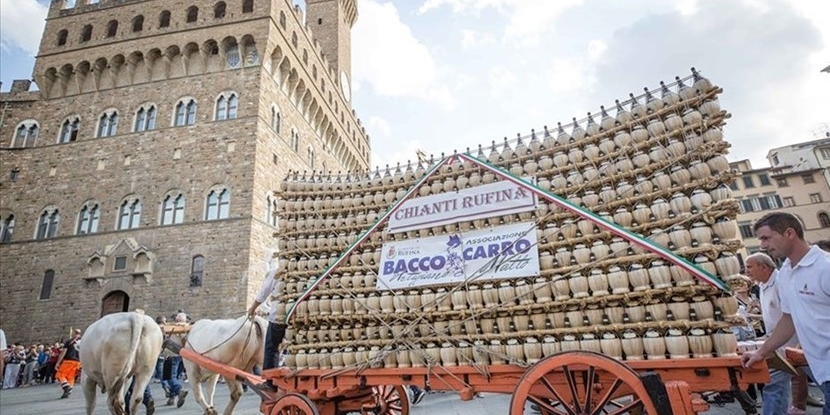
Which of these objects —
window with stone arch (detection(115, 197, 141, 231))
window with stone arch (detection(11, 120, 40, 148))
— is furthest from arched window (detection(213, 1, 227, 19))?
window with stone arch (detection(11, 120, 40, 148))

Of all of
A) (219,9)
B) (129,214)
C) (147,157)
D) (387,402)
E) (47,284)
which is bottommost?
(387,402)

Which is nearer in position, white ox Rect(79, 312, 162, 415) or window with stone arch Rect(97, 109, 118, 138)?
white ox Rect(79, 312, 162, 415)

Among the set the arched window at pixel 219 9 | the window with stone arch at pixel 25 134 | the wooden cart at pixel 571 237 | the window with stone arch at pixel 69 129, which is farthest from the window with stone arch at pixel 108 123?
the wooden cart at pixel 571 237

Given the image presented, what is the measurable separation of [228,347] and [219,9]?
21969 millimetres

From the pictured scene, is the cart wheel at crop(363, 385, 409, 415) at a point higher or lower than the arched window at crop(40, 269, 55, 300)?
lower

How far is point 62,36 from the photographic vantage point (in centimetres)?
2345

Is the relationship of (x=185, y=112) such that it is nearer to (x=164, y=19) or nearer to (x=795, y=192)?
(x=164, y=19)

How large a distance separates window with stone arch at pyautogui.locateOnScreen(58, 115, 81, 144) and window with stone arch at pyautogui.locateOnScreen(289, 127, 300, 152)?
1102 centimetres

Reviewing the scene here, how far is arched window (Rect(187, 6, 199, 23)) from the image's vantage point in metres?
22.2

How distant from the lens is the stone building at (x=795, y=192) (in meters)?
33.4

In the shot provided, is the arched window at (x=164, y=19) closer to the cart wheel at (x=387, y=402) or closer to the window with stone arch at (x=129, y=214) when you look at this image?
the window with stone arch at (x=129, y=214)

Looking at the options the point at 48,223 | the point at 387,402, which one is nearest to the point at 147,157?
the point at 48,223

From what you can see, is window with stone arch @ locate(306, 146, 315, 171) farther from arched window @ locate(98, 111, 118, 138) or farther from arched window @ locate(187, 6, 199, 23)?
arched window @ locate(98, 111, 118, 138)

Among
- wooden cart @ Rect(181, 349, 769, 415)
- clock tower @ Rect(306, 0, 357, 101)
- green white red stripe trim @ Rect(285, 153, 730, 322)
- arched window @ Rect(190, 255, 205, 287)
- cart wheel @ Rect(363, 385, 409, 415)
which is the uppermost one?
clock tower @ Rect(306, 0, 357, 101)
